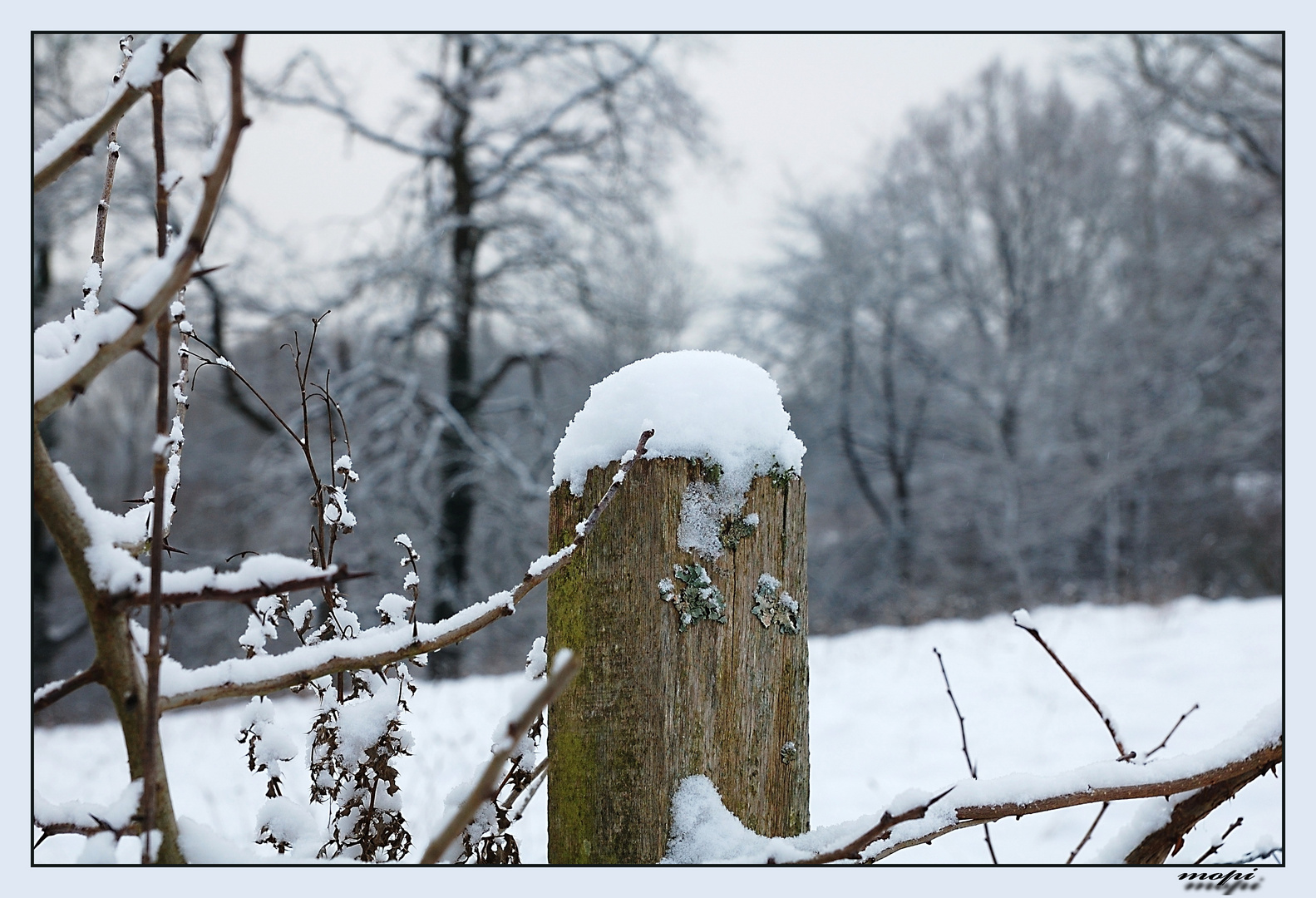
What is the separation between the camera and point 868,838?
0.83 metres

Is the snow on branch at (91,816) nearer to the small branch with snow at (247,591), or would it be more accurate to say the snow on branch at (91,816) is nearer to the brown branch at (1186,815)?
the small branch with snow at (247,591)

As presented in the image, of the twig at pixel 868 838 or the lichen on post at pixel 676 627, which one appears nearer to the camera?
the twig at pixel 868 838

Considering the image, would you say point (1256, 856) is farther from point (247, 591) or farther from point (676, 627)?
point (247, 591)

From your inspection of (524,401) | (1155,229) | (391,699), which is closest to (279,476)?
(524,401)

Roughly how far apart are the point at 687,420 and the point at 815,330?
1238 centimetres

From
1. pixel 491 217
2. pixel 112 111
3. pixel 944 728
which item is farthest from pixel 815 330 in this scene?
pixel 112 111

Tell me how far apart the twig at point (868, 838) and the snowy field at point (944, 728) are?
7.50ft

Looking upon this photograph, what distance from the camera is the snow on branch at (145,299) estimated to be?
0.54 meters

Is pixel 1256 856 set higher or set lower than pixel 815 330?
lower

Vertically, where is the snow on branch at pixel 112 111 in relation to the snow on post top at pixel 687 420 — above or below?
above

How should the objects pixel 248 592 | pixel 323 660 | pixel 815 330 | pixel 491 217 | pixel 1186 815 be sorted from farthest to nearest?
pixel 815 330 → pixel 491 217 → pixel 1186 815 → pixel 323 660 → pixel 248 592

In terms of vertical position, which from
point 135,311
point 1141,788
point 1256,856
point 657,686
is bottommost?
point 1256,856

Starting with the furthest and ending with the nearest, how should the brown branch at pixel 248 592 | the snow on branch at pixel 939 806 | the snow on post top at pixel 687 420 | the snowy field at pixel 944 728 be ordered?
1. the snowy field at pixel 944 728
2. the snow on post top at pixel 687 420
3. the snow on branch at pixel 939 806
4. the brown branch at pixel 248 592

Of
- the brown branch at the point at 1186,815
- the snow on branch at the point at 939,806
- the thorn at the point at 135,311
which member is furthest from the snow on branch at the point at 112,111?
the brown branch at the point at 1186,815
